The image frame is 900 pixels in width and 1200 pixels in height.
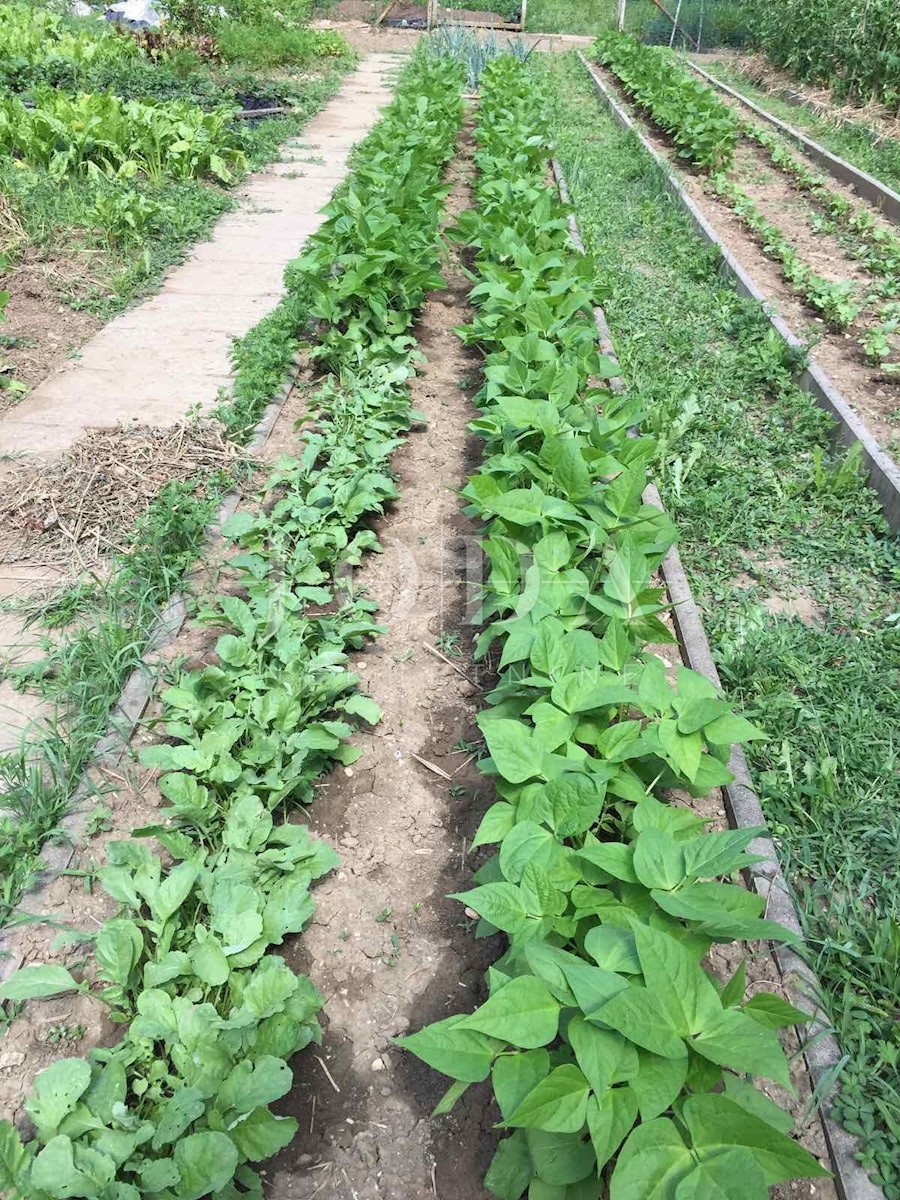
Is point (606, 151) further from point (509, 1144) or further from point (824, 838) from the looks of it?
point (509, 1144)

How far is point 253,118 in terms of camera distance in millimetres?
10430

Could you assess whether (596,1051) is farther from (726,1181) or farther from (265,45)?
(265,45)

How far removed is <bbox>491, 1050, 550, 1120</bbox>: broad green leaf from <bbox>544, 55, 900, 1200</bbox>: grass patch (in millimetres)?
860

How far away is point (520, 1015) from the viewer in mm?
1533

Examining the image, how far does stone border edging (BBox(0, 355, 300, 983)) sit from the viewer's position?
90.7 inches

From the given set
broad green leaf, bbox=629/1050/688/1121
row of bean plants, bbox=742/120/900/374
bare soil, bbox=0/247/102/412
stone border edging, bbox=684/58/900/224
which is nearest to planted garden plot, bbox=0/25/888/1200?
broad green leaf, bbox=629/1050/688/1121

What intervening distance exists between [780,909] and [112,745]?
82.3 inches

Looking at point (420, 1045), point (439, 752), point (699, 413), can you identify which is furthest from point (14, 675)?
point (699, 413)

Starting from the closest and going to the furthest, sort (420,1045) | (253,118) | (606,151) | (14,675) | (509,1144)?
(420,1045)
(509,1144)
(14,675)
(606,151)
(253,118)

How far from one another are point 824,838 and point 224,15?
16002mm

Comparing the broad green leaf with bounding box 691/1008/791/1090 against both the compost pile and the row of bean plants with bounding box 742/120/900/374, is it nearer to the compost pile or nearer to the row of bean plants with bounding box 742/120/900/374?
the compost pile

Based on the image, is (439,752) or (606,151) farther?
(606,151)

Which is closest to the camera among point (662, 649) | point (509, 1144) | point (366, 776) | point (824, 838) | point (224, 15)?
point (509, 1144)

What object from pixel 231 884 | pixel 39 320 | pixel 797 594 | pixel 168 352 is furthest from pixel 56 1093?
pixel 39 320
